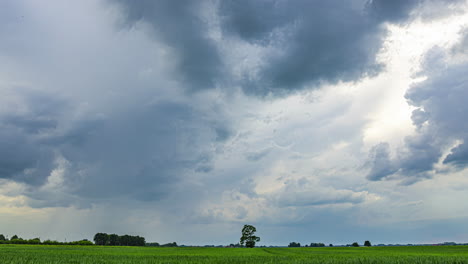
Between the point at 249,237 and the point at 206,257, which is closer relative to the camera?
the point at 206,257

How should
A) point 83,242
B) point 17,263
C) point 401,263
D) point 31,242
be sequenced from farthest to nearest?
point 83,242, point 31,242, point 401,263, point 17,263

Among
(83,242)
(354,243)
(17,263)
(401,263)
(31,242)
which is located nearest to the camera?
(17,263)

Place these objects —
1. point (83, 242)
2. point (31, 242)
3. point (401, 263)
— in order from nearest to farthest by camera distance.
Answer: point (401, 263)
point (31, 242)
point (83, 242)

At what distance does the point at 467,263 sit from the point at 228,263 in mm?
21237

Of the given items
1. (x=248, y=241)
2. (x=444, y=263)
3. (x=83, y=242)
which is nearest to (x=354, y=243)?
(x=248, y=241)

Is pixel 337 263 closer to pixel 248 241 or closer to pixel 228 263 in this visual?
pixel 228 263

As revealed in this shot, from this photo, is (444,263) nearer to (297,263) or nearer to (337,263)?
(337,263)

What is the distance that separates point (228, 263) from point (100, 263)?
469 inches

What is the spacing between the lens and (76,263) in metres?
25.8

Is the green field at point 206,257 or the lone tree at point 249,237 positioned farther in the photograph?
the lone tree at point 249,237

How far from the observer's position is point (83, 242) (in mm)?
141250

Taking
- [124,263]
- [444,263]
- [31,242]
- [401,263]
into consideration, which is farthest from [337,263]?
[31,242]

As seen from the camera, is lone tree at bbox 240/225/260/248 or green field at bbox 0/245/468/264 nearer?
green field at bbox 0/245/468/264

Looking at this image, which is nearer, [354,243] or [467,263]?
[467,263]
